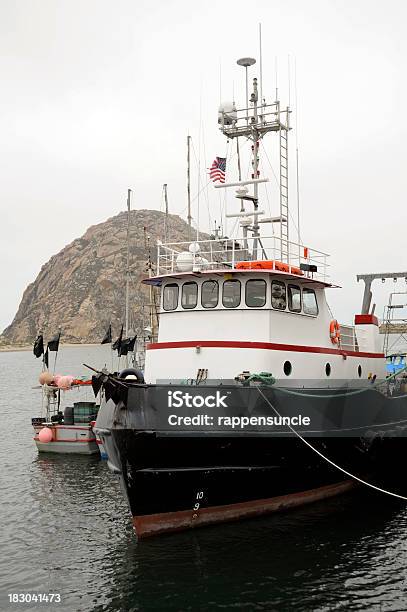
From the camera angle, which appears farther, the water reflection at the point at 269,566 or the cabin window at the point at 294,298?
the cabin window at the point at 294,298

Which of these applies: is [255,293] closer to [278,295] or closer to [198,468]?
[278,295]

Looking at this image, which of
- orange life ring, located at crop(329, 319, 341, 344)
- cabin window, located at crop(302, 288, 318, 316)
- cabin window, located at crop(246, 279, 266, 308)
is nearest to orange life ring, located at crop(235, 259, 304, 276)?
cabin window, located at crop(246, 279, 266, 308)

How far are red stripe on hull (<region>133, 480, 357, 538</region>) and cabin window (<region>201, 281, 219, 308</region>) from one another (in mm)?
4670

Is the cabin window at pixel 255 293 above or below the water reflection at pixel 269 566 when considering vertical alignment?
above

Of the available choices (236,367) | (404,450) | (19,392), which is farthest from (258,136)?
(19,392)

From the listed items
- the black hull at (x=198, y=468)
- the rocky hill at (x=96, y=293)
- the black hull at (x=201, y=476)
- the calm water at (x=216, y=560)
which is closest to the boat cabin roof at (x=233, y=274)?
the black hull at (x=198, y=468)

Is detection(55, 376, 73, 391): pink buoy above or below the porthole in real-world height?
below

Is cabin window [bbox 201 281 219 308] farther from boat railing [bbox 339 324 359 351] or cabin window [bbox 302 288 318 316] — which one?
boat railing [bbox 339 324 359 351]

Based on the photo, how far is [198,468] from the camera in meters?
11.9

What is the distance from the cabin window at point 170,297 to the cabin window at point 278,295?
7.98ft

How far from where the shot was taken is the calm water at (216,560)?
998 cm

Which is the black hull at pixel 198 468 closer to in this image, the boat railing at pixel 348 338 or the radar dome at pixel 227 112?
the boat railing at pixel 348 338

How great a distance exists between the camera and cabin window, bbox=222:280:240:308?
14484mm

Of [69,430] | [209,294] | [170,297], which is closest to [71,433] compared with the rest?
[69,430]
